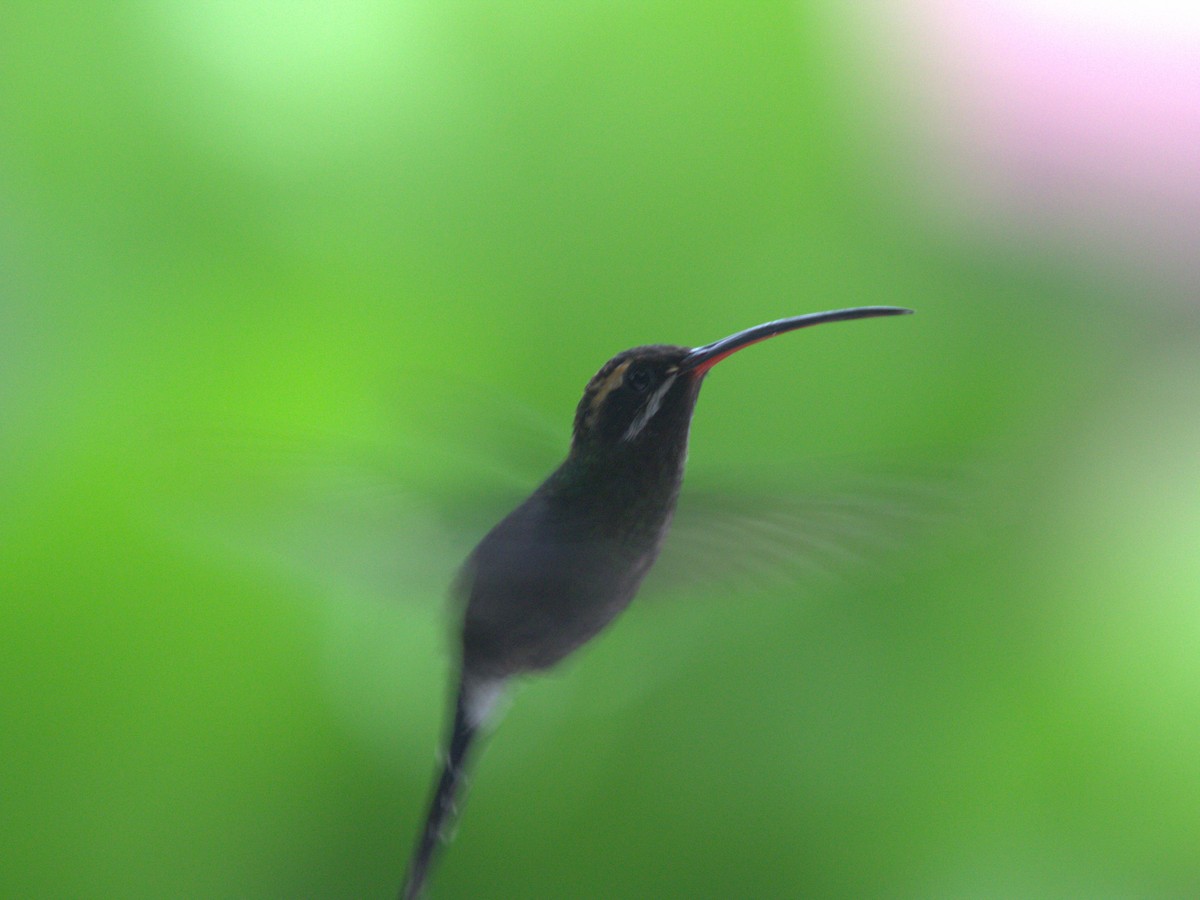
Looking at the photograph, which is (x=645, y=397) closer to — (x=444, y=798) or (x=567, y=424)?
(x=444, y=798)

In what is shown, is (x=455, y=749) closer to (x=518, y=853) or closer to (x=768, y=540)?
(x=768, y=540)

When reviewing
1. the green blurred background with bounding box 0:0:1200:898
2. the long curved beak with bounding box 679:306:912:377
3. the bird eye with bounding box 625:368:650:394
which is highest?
the long curved beak with bounding box 679:306:912:377

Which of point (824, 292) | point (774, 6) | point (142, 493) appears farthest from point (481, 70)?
point (142, 493)

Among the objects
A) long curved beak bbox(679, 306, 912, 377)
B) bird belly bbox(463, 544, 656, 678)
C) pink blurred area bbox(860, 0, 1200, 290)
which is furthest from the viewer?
pink blurred area bbox(860, 0, 1200, 290)

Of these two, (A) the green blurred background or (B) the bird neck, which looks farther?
(A) the green blurred background

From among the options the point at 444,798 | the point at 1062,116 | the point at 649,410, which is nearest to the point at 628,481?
the point at 649,410

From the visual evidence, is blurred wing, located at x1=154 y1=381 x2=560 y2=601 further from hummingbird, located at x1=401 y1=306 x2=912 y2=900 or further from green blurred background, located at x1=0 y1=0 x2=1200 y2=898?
green blurred background, located at x1=0 y1=0 x2=1200 y2=898

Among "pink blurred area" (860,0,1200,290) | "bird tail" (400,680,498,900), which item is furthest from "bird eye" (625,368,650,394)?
"pink blurred area" (860,0,1200,290)
